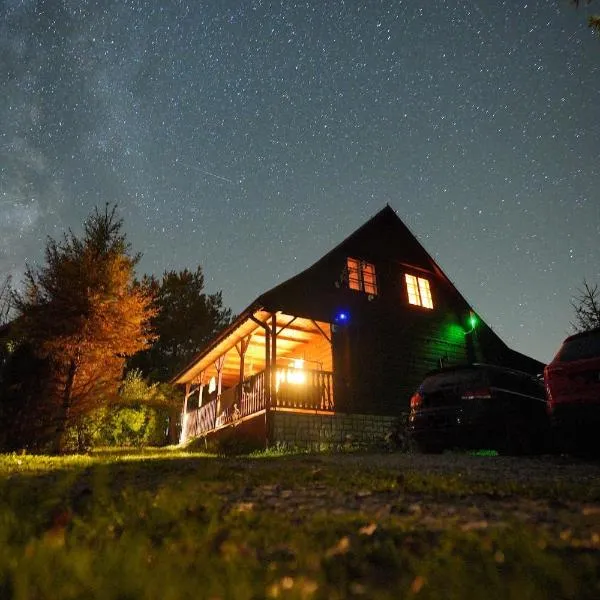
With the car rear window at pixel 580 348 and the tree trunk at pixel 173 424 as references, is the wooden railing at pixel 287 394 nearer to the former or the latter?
the car rear window at pixel 580 348

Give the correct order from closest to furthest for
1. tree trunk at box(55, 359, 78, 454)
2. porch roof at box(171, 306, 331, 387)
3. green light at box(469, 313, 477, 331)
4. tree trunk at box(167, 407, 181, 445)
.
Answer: tree trunk at box(55, 359, 78, 454)
porch roof at box(171, 306, 331, 387)
green light at box(469, 313, 477, 331)
tree trunk at box(167, 407, 181, 445)

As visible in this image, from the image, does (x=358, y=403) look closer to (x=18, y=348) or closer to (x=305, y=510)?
(x=18, y=348)

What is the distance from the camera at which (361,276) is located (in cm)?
1645

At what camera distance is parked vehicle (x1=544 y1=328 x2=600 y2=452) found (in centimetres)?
629

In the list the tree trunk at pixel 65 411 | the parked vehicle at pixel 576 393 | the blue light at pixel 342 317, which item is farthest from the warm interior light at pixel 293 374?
the parked vehicle at pixel 576 393

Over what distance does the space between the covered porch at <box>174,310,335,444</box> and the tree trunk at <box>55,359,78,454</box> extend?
4676 millimetres

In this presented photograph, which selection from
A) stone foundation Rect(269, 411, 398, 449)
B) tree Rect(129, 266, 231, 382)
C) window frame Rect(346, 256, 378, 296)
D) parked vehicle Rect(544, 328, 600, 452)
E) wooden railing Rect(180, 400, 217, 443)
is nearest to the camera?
parked vehicle Rect(544, 328, 600, 452)

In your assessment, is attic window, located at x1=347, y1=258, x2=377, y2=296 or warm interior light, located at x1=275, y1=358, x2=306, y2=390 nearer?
warm interior light, located at x1=275, y1=358, x2=306, y2=390

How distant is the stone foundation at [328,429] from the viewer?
1202 cm

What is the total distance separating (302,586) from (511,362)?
19.2 meters

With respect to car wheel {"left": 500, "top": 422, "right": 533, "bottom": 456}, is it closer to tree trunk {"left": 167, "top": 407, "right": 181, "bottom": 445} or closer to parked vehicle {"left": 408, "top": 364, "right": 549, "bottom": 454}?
parked vehicle {"left": 408, "top": 364, "right": 549, "bottom": 454}

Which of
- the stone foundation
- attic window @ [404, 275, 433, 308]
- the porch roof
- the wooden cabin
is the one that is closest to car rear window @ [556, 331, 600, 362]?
the stone foundation

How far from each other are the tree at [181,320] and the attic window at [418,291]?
Answer: 2131cm

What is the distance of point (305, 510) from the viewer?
3219 mm
